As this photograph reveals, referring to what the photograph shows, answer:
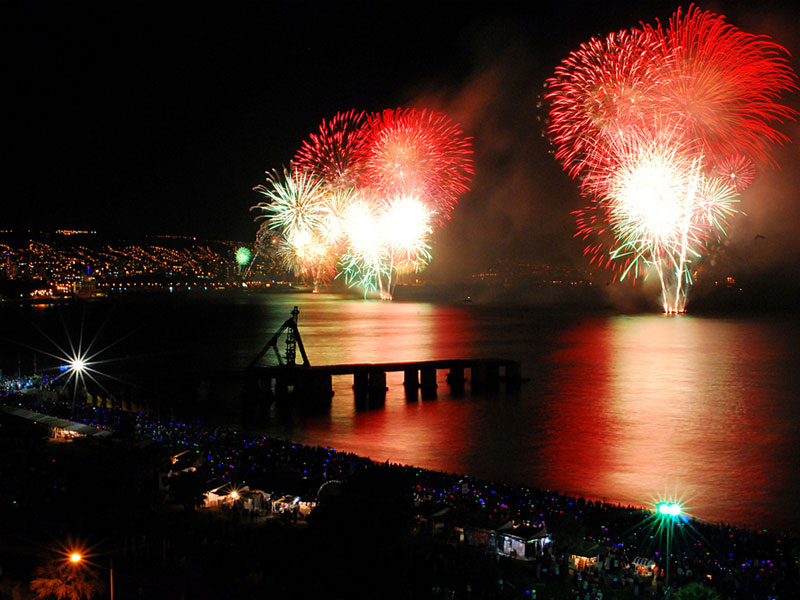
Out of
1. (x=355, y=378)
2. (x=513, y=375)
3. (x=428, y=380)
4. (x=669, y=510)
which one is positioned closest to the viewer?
(x=669, y=510)

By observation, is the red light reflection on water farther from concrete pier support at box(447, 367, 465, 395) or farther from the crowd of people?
the crowd of people

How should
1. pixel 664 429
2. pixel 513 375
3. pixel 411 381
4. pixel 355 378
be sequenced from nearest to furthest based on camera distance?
pixel 664 429 < pixel 355 378 < pixel 411 381 < pixel 513 375

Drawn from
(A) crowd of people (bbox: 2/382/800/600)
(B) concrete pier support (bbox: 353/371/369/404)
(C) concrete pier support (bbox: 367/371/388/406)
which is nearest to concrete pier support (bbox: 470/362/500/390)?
(C) concrete pier support (bbox: 367/371/388/406)

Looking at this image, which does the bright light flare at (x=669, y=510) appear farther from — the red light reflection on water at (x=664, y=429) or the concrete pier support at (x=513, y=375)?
the concrete pier support at (x=513, y=375)

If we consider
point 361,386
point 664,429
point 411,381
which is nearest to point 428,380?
point 411,381

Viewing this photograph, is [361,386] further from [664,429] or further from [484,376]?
[664,429]

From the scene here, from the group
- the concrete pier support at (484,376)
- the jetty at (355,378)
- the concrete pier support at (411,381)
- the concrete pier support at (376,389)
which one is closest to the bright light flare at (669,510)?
the jetty at (355,378)

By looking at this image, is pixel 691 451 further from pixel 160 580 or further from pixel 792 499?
pixel 160 580
